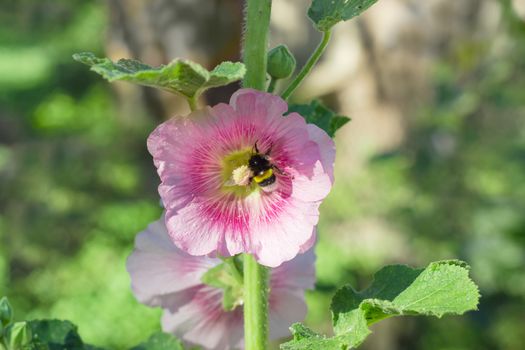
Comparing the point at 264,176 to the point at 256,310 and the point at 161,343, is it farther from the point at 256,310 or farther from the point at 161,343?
the point at 161,343

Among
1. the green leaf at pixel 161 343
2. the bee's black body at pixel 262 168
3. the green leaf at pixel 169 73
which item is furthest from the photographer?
the green leaf at pixel 161 343

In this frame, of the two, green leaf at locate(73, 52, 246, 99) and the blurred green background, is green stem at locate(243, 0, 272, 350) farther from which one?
the blurred green background

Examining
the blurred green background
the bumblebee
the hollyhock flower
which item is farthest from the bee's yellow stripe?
the blurred green background

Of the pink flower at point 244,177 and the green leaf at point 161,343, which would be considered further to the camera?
the green leaf at point 161,343

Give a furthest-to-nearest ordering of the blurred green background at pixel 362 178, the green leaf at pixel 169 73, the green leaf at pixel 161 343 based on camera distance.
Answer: the blurred green background at pixel 362 178
the green leaf at pixel 161 343
the green leaf at pixel 169 73

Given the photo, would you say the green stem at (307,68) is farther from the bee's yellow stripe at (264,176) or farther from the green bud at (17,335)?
the green bud at (17,335)

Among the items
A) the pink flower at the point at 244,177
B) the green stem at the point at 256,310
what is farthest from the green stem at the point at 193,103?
the green stem at the point at 256,310

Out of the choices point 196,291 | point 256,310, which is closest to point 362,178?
point 196,291
